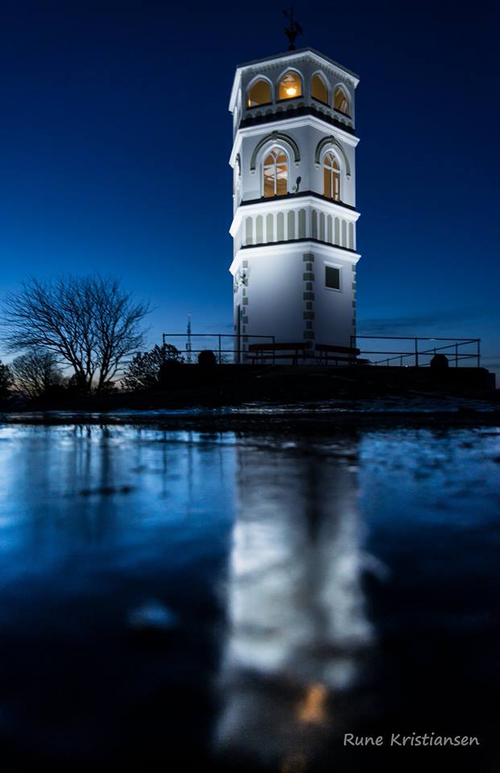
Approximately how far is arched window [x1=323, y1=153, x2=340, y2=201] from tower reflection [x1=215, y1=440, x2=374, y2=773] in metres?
27.8

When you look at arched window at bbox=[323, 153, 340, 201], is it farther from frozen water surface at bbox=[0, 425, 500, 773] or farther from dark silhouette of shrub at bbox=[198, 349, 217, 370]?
frozen water surface at bbox=[0, 425, 500, 773]

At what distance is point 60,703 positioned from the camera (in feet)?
2.19

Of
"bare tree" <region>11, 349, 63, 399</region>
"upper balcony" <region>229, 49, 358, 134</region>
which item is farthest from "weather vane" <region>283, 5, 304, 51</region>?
"bare tree" <region>11, 349, 63, 399</region>

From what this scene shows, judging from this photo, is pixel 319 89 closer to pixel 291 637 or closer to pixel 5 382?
A: pixel 291 637

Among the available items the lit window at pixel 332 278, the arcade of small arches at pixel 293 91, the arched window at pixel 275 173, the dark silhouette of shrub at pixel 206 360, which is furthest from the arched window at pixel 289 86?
the dark silhouette of shrub at pixel 206 360

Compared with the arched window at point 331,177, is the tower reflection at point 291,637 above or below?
below

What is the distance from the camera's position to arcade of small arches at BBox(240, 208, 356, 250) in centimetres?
2623

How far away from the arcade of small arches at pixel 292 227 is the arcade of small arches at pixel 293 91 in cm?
551

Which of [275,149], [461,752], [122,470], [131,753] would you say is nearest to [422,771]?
[461,752]

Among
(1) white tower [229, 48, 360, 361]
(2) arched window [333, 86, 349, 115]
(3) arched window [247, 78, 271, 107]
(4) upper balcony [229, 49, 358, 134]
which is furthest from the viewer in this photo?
(2) arched window [333, 86, 349, 115]

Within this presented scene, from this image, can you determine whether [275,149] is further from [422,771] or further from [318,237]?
[422,771]

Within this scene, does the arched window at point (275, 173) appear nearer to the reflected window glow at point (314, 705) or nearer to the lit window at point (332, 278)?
the lit window at point (332, 278)

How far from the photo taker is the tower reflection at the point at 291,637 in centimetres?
63

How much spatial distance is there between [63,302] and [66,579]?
31.4 meters
